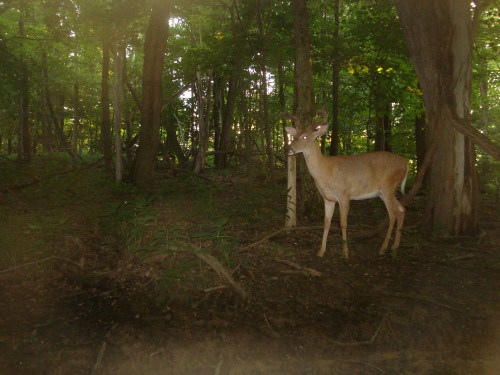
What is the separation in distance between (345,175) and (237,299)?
2.77 metres

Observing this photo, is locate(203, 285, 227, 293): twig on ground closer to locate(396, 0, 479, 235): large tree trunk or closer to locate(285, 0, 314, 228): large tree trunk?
locate(285, 0, 314, 228): large tree trunk

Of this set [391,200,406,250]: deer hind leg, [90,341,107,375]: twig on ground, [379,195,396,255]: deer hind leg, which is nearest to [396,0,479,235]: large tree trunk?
[391,200,406,250]: deer hind leg

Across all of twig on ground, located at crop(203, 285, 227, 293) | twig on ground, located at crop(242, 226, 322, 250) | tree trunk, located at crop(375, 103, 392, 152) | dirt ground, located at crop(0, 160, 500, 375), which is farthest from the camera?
tree trunk, located at crop(375, 103, 392, 152)

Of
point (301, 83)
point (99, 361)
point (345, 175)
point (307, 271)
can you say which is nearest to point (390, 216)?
point (345, 175)

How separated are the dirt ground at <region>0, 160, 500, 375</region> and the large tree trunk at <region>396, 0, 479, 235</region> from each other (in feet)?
1.86

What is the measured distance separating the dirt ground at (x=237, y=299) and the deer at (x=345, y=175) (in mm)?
587

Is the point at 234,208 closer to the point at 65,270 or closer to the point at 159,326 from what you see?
the point at 65,270

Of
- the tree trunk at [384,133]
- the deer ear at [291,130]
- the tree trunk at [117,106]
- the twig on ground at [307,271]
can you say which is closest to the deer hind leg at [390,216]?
the twig on ground at [307,271]

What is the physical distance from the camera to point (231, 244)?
6113 mm

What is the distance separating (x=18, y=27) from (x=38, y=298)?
15348 mm

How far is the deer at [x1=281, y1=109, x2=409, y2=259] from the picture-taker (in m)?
6.02

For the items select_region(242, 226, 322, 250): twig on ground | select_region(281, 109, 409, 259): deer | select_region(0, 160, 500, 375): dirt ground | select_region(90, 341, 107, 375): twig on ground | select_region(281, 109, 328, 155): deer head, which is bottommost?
select_region(90, 341, 107, 375): twig on ground

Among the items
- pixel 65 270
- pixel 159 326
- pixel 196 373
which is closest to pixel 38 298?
pixel 65 270

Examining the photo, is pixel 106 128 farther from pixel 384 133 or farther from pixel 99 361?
pixel 99 361
